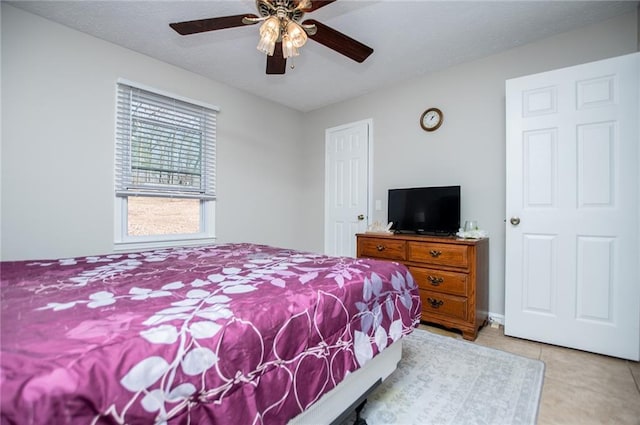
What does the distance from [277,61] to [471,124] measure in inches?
80.1

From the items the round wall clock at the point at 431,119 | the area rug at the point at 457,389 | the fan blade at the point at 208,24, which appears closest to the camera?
the area rug at the point at 457,389

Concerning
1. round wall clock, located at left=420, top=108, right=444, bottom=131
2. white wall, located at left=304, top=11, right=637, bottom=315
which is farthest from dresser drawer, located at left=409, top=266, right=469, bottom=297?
round wall clock, located at left=420, top=108, right=444, bottom=131

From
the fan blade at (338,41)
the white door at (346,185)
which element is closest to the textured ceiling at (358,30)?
the fan blade at (338,41)

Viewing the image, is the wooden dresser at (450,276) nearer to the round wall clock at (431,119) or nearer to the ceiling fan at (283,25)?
the round wall clock at (431,119)

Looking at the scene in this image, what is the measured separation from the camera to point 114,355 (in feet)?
2.06

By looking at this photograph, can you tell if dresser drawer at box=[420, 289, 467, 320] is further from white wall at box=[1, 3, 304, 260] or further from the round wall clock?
white wall at box=[1, 3, 304, 260]

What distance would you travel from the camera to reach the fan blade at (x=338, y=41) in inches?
69.1

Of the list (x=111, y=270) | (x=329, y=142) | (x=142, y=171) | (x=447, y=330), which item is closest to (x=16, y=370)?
(x=111, y=270)

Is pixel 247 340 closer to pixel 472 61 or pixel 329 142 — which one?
pixel 472 61

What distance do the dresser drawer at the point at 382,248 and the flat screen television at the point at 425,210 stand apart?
34cm

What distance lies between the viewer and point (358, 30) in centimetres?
243

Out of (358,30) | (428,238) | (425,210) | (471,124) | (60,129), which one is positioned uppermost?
(358,30)

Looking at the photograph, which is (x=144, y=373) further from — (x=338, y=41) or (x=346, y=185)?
(x=346, y=185)

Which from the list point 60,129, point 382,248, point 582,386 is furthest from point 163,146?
point 582,386
